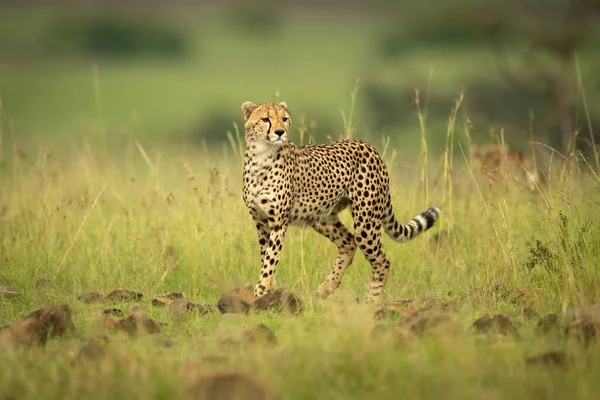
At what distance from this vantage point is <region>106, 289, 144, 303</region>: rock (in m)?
5.45

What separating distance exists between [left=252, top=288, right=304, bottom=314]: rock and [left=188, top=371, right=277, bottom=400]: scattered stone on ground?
5.32ft

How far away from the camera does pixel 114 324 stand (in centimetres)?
449

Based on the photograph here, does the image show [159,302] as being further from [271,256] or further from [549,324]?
[549,324]

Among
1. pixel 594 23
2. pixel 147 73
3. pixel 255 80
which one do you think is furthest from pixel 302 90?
pixel 594 23

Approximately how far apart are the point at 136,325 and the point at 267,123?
5.13 ft

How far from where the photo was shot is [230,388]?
3215 mm

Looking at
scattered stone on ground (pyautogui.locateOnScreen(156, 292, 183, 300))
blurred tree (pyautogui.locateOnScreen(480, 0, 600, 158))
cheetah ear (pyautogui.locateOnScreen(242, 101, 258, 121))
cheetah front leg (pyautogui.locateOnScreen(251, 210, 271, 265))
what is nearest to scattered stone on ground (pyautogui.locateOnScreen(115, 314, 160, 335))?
scattered stone on ground (pyautogui.locateOnScreen(156, 292, 183, 300))

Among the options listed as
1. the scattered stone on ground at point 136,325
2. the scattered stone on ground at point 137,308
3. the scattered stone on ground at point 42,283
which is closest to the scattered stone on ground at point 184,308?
the scattered stone on ground at point 137,308

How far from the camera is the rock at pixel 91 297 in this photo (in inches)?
213

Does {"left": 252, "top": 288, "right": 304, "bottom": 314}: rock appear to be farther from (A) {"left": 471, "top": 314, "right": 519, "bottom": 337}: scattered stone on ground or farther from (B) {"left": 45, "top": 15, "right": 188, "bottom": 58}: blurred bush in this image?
(B) {"left": 45, "top": 15, "right": 188, "bottom": 58}: blurred bush

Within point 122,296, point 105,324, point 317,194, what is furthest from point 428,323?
point 122,296

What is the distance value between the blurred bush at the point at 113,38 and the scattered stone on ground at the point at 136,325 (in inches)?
1686

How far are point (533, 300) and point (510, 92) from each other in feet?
49.9

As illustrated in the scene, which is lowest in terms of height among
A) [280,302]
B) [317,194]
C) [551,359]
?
[280,302]
